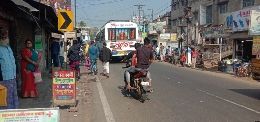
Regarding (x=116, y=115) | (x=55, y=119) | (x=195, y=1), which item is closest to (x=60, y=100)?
(x=116, y=115)

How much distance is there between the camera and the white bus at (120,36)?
2253 cm

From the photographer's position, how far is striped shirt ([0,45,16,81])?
200 inches

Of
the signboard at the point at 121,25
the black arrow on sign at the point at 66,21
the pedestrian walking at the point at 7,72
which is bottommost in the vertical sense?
the pedestrian walking at the point at 7,72

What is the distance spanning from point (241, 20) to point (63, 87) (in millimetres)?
A: 16886

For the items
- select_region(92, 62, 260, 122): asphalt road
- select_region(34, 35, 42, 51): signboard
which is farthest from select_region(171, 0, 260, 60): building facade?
select_region(34, 35, 42, 51): signboard

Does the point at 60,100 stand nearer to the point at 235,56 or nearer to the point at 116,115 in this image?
the point at 116,115

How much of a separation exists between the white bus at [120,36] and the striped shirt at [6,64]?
17.2 m

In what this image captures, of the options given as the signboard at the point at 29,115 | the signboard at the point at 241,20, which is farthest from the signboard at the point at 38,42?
the signboard at the point at 241,20

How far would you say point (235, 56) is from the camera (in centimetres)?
2295

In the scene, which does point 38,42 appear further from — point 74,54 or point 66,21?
point 66,21

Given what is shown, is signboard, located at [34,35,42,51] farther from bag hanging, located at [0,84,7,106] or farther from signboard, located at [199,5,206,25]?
signboard, located at [199,5,206,25]

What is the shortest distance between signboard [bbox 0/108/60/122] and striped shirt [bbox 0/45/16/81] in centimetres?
179

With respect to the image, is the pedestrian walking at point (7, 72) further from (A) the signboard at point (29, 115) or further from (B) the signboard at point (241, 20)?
(B) the signboard at point (241, 20)

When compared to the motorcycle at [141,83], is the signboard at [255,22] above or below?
above
